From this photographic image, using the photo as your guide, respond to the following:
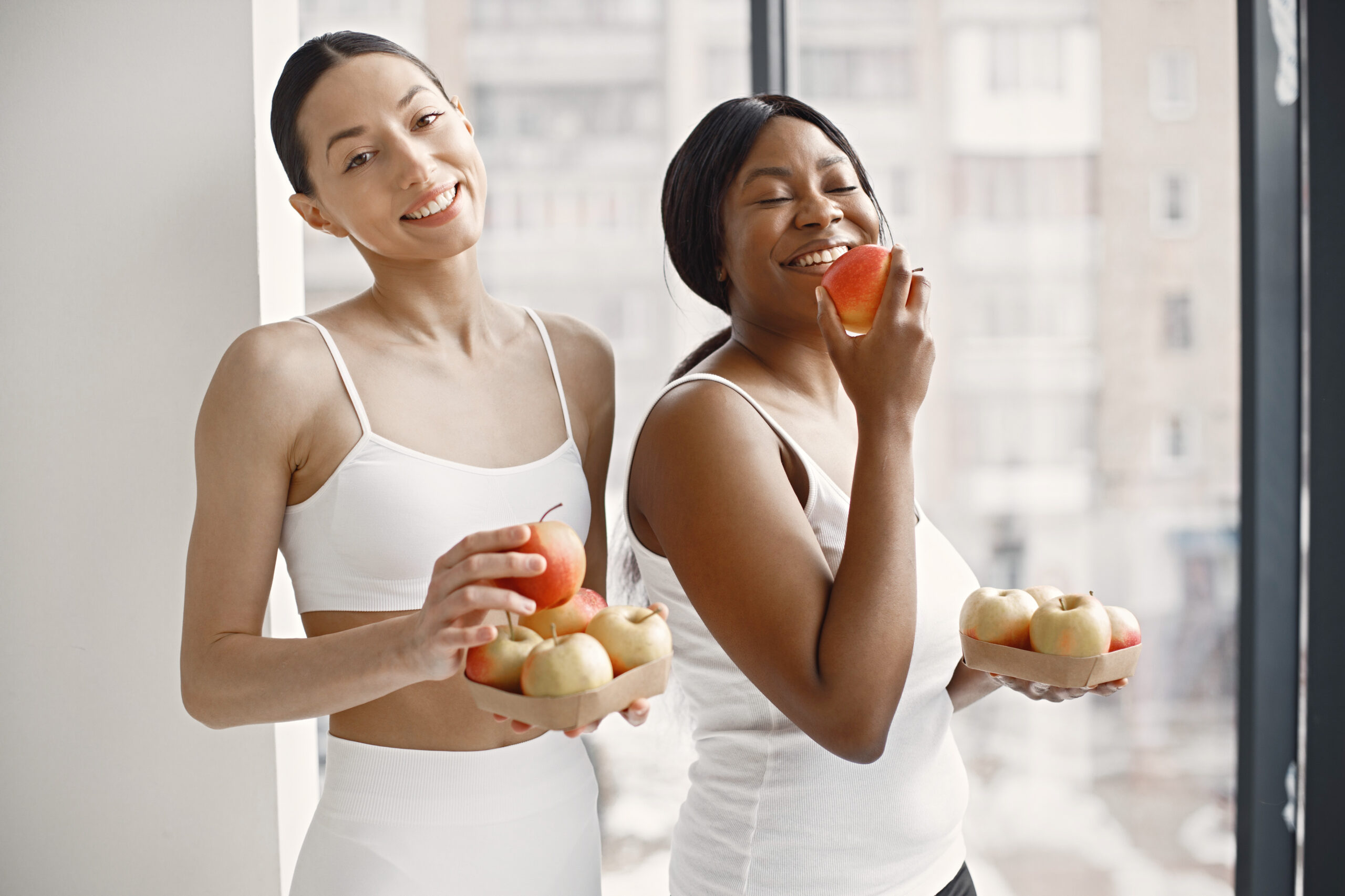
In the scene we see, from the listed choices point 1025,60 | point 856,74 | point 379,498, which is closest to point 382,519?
point 379,498

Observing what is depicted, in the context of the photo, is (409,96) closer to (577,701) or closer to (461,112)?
(461,112)

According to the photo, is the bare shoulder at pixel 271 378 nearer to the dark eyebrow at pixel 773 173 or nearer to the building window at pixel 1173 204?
the dark eyebrow at pixel 773 173

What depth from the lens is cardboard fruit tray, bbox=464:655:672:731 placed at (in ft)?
2.34

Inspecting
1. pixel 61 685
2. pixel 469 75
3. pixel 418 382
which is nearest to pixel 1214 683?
pixel 418 382

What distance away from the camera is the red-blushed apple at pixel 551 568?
0.77m

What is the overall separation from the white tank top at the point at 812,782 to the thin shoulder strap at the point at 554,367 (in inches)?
7.2

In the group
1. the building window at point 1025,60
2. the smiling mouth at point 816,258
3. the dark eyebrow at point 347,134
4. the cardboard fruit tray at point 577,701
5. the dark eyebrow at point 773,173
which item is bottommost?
the cardboard fruit tray at point 577,701

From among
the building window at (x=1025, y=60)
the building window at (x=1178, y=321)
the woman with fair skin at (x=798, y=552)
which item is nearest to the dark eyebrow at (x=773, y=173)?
the woman with fair skin at (x=798, y=552)

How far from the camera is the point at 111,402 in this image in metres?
1.25

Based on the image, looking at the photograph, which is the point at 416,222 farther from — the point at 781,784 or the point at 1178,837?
Answer: the point at 1178,837

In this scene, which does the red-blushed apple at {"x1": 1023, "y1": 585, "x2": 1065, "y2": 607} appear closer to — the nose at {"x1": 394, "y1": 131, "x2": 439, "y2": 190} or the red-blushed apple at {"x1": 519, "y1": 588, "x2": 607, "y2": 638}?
the red-blushed apple at {"x1": 519, "y1": 588, "x2": 607, "y2": 638}

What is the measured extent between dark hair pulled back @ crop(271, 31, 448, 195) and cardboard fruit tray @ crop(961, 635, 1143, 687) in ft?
2.97

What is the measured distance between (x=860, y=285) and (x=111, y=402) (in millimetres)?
1014

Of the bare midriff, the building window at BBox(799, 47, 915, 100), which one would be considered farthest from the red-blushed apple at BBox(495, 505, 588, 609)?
the building window at BBox(799, 47, 915, 100)
